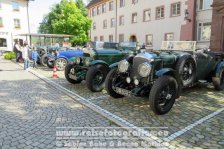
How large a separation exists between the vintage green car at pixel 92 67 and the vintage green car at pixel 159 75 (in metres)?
0.90

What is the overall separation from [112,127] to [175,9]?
20.2m

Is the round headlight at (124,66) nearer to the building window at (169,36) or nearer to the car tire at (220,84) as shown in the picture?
the car tire at (220,84)

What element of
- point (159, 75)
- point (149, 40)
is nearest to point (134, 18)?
point (149, 40)

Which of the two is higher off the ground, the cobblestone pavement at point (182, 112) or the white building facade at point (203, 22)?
the white building facade at point (203, 22)

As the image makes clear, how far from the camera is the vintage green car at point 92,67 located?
7094 millimetres

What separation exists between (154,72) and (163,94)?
646mm

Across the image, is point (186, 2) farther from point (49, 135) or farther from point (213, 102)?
point (49, 135)

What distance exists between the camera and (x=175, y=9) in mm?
21797

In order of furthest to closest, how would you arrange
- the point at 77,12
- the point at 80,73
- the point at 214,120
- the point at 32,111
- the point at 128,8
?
the point at 77,12 < the point at 128,8 < the point at 80,73 < the point at 32,111 < the point at 214,120

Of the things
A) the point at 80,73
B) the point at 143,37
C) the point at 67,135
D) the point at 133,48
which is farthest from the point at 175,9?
the point at 67,135

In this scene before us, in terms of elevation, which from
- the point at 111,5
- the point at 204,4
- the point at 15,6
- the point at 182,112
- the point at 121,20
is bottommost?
the point at 182,112

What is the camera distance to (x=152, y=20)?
80.8 feet

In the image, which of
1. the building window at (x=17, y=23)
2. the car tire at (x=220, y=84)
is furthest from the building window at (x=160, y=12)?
the building window at (x=17, y=23)

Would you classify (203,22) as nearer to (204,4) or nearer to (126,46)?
(204,4)
